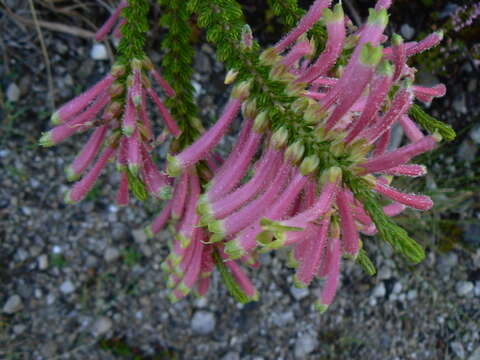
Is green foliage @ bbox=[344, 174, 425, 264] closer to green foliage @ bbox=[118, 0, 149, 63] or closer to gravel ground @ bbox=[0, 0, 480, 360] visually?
green foliage @ bbox=[118, 0, 149, 63]

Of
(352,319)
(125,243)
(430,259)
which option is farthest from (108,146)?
(430,259)

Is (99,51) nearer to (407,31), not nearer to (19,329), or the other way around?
(19,329)

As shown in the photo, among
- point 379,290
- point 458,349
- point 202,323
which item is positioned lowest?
point 458,349

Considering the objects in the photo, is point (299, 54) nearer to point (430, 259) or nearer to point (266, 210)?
point (266, 210)

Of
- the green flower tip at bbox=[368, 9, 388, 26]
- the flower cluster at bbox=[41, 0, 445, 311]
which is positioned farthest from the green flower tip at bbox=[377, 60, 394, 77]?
the green flower tip at bbox=[368, 9, 388, 26]

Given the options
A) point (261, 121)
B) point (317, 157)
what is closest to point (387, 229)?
point (317, 157)

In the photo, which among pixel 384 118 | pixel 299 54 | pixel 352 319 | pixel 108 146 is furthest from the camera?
pixel 352 319

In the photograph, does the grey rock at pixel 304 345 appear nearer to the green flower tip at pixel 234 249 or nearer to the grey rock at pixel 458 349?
the grey rock at pixel 458 349
